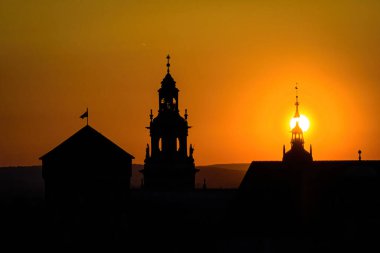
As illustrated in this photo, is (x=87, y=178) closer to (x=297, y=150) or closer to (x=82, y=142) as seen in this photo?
(x=82, y=142)

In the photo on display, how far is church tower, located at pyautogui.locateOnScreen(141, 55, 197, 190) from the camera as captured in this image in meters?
95.1

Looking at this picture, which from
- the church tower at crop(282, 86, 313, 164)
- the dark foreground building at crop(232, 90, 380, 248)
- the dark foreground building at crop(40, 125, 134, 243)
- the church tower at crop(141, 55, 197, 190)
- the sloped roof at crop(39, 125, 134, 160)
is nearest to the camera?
the dark foreground building at crop(232, 90, 380, 248)

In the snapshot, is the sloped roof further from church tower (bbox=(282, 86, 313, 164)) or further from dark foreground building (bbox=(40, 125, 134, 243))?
church tower (bbox=(282, 86, 313, 164))

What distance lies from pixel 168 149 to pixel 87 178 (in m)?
16.3

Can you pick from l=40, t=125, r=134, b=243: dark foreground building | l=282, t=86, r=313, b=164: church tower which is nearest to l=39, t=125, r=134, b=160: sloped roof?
l=40, t=125, r=134, b=243: dark foreground building

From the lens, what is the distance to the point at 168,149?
96250 mm

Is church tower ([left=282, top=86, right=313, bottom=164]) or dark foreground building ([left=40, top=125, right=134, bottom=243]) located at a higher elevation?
church tower ([left=282, top=86, right=313, bottom=164])

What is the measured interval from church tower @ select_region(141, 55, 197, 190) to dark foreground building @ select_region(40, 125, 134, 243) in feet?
46.9

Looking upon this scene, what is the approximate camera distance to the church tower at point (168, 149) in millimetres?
95125

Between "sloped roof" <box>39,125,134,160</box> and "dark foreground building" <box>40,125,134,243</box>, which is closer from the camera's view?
"dark foreground building" <box>40,125,134,243</box>

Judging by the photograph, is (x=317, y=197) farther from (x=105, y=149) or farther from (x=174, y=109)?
(x=174, y=109)

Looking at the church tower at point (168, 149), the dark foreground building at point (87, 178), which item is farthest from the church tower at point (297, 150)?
the dark foreground building at point (87, 178)

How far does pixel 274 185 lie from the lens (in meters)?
74.6

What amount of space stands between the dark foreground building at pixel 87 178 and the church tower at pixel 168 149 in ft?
46.9
